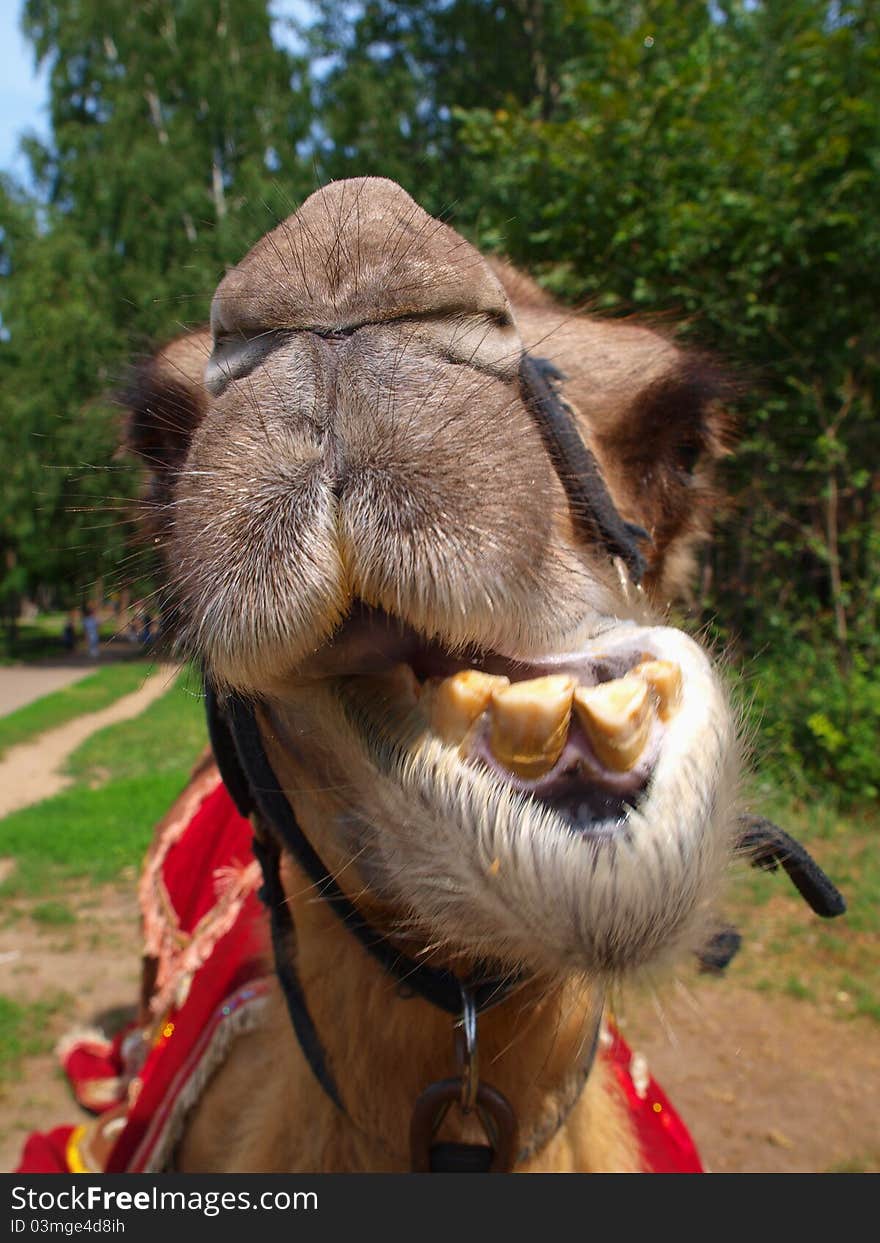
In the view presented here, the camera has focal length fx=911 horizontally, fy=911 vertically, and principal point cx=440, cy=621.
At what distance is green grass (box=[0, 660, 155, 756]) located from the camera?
12.4m

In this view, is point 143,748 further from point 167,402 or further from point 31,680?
point 167,402

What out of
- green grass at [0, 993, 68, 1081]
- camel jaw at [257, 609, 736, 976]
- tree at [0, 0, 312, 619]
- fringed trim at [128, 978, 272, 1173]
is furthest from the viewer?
tree at [0, 0, 312, 619]

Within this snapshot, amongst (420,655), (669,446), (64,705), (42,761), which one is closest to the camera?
(420,655)

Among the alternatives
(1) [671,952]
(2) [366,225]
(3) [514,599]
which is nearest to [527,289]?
(2) [366,225]

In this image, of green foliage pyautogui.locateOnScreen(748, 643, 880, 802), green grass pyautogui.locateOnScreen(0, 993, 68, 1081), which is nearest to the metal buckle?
green grass pyautogui.locateOnScreen(0, 993, 68, 1081)

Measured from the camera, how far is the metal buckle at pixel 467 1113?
123 cm

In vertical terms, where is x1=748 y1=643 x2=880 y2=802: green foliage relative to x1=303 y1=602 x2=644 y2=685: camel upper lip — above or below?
below

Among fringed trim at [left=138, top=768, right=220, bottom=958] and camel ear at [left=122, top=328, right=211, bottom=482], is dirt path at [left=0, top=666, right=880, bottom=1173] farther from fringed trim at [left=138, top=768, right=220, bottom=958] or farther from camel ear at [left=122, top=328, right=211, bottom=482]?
camel ear at [left=122, top=328, right=211, bottom=482]

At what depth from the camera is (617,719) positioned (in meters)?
0.89

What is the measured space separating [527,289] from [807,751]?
5.61 m

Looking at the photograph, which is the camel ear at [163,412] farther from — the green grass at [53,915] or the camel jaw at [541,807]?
the green grass at [53,915]

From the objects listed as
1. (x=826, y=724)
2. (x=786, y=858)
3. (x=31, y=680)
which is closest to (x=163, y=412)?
(x=786, y=858)

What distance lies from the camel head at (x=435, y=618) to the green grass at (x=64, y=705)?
9.62 m

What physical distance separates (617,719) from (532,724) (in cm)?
8
